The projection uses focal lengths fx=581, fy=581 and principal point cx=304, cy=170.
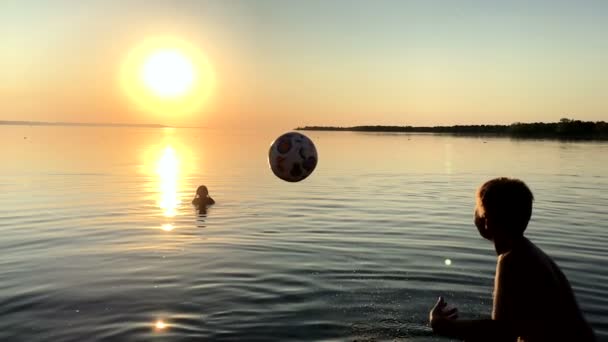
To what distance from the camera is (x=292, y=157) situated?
13.2 m

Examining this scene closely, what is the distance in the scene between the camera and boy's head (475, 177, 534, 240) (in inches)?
187

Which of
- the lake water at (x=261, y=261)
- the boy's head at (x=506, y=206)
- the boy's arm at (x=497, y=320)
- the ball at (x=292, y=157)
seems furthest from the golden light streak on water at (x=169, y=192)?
the boy's head at (x=506, y=206)

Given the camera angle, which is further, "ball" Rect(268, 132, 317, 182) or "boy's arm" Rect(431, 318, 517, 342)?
"ball" Rect(268, 132, 317, 182)

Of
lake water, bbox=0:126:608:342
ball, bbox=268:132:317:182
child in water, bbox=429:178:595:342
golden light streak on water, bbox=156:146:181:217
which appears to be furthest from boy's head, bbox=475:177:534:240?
golden light streak on water, bbox=156:146:181:217

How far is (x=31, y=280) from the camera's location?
464 inches

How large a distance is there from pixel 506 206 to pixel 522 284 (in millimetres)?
636

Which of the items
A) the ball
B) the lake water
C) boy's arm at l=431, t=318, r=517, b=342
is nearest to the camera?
boy's arm at l=431, t=318, r=517, b=342

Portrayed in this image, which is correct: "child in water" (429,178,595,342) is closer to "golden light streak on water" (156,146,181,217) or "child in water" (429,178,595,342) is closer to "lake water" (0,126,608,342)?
"lake water" (0,126,608,342)

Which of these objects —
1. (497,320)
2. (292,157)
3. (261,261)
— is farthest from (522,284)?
(261,261)

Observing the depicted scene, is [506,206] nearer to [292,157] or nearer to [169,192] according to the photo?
[292,157]

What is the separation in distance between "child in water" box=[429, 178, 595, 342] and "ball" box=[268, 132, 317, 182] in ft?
27.5

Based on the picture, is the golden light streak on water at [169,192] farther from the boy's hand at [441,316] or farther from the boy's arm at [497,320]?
the boy's arm at [497,320]

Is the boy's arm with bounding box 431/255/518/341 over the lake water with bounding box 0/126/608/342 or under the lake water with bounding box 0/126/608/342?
over

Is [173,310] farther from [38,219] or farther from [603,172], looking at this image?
[603,172]
